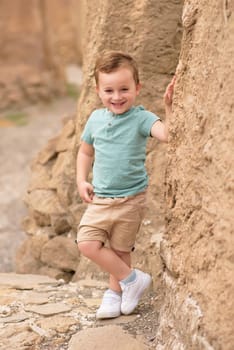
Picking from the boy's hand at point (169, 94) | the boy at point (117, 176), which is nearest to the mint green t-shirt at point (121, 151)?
the boy at point (117, 176)

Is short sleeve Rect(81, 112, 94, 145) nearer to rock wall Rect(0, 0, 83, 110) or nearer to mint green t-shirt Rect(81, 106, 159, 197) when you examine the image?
mint green t-shirt Rect(81, 106, 159, 197)

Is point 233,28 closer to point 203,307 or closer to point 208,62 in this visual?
point 208,62

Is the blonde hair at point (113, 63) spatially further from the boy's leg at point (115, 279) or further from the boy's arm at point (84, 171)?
the boy's leg at point (115, 279)

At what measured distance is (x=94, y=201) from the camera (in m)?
2.91

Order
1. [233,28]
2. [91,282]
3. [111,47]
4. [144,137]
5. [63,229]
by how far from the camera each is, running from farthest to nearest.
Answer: [63,229] → [111,47] → [91,282] → [144,137] → [233,28]

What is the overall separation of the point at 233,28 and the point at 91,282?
1.83 meters

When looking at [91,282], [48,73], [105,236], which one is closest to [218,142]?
[105,236]

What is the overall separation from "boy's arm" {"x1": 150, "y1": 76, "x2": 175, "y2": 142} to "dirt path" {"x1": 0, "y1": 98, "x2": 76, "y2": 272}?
9.13ft

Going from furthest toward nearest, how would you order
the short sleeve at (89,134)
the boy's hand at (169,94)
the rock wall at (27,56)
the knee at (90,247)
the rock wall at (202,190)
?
the rock wall at (27,56), the short sleeve at (89,134), the knee at (90,247), the boy's hand at (169,94), the rock wall at (202,190)

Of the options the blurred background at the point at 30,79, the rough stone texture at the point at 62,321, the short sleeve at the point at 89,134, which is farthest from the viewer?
the blurred background at the point at 30,79

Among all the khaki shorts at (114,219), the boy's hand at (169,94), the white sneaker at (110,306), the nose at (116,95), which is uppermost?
the boy's hand at (169,94)

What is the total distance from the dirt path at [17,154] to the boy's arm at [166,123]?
110 inches

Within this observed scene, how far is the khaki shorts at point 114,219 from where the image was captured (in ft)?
9.36

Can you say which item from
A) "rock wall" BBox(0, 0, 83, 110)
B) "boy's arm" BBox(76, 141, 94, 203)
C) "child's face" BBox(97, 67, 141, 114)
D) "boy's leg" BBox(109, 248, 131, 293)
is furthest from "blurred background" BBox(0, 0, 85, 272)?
"child's face" BBox(97, 67, 141, 114)
